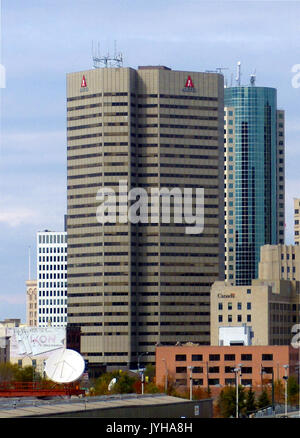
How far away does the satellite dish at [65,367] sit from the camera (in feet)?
306

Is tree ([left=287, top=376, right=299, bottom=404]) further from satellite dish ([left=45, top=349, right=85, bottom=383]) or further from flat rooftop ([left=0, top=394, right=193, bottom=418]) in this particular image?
flat rooftop ([left=0, top=394, right=193, bottom=418])

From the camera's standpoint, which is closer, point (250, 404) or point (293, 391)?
point (250, 404)

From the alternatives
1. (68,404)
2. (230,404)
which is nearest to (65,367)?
(68,404)

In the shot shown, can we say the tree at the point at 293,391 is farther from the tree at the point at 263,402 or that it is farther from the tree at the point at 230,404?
the tree at the point at 230,404

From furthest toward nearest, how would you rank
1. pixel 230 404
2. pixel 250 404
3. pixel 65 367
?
pixel 250 404, pixel 230 404, pixel 65 367

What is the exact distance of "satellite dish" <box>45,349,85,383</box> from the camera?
306 feet

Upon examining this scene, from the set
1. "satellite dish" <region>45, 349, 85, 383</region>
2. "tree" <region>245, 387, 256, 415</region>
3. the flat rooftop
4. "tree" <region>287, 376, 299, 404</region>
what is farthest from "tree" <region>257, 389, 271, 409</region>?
the flat rooftop

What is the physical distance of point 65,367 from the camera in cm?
9438

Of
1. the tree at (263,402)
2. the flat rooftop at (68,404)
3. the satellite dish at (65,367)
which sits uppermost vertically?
the satellite dish at (65,367)

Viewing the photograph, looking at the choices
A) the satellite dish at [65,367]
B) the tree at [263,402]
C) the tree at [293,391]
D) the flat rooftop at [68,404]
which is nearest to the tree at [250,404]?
the tree at [263,402]

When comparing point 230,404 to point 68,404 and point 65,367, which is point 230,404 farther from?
point 68,404

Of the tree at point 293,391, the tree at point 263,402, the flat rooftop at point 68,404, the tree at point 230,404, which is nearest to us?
the flat rooftop at point 68,404

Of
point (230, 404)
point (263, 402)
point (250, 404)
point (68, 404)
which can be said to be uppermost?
point (68, 404)
